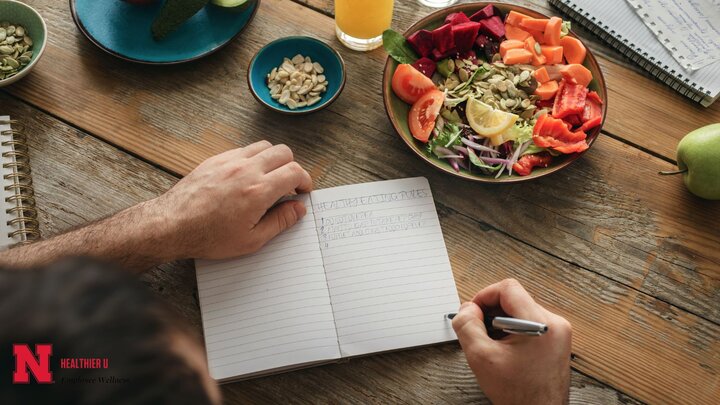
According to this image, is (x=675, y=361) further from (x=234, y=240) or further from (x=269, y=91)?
(x=269, y=91)

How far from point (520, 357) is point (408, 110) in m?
0.56

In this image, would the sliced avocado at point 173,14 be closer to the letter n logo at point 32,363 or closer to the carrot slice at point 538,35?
the carrot slice at point 538,35

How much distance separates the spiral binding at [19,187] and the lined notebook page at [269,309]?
343 millimetres

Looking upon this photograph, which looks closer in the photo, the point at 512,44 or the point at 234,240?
the point at 234,240

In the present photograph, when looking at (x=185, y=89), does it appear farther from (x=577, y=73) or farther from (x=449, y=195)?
(x=577, y=73)

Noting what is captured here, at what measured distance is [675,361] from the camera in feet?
3.71

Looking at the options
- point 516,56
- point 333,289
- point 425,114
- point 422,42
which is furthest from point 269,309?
point 516,56

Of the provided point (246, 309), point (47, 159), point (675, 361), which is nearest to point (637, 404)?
point (675, 361)

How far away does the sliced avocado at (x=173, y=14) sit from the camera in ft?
4.18

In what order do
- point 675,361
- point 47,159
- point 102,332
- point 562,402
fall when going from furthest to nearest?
point 47,159
point 675,361
point 562,402
point 102,332

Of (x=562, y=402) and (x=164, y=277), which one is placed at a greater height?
(x=562, y=402)

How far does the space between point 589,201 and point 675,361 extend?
35cm

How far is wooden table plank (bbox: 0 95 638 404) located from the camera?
1074 mm

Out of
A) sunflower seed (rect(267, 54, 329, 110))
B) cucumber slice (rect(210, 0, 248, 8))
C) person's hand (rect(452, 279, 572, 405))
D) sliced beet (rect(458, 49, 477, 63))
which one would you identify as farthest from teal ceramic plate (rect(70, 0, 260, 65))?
person's hand (rect(452, 279, 572, 405))
